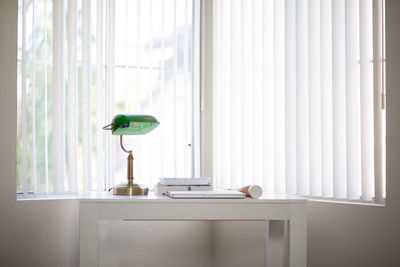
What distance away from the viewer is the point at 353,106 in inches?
95.8

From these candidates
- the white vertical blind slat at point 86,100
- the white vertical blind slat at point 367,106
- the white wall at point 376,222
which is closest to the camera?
the white wall at point 376,222

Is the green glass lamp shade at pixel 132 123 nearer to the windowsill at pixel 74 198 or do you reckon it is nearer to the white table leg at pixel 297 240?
the windowsill at pixel 74 198

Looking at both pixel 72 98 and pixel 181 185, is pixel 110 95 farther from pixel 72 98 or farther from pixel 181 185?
pixel 181 185

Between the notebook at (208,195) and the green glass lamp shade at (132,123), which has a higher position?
the green glass lamp shade at (132,123)

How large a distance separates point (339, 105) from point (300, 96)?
0.22 meters

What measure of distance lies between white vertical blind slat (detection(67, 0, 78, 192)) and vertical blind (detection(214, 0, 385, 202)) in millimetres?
845

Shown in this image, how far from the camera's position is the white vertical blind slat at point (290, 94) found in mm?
2660

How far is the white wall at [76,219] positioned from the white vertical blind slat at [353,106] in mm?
132

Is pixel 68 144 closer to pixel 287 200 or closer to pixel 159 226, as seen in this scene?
pixel 159 226

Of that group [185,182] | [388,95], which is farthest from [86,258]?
[388,95]

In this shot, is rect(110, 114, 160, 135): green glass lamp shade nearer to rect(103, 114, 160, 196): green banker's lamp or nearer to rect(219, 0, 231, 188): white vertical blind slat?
rect(103, 114, 160, 196): green banker's lamp

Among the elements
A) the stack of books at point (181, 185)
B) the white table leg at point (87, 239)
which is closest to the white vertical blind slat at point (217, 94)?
the stack of books at point (181, 185)

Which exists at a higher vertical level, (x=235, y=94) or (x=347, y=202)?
(x=235, y=94)

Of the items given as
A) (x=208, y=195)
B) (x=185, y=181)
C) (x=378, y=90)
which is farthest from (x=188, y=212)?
(x=378, y=90)
